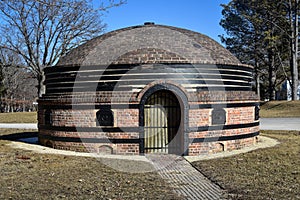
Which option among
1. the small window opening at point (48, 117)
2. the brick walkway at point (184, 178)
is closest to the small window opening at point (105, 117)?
the brick walkway at point (184, 178)

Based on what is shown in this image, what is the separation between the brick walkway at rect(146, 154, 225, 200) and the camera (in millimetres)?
7822

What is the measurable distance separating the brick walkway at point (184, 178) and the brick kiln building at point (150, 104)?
1074 millimetres

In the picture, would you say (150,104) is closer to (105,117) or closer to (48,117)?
(105,117)

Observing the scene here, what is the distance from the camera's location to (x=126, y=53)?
14.2m

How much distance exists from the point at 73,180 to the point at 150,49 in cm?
671

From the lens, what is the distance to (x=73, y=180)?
8.91 m

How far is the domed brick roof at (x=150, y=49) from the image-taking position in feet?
45.3

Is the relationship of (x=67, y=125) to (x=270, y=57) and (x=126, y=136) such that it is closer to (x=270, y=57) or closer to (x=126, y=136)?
(x=126, y=136)

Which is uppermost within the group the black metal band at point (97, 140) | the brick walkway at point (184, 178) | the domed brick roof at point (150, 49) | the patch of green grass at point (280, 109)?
the domed brick roof at point (150, 49)

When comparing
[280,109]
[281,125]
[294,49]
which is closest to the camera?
[281,125]

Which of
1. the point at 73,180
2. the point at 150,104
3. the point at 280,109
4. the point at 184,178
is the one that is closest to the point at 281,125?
the point at 280,109

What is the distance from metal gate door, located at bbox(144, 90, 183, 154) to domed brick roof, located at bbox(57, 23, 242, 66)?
1.36 meters

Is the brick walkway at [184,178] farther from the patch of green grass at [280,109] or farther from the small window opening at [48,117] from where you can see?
the patch of green grass at [280,109]

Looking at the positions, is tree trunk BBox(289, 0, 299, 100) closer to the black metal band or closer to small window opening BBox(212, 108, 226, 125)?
small window opening BBox(212, 108, 226, 125)
